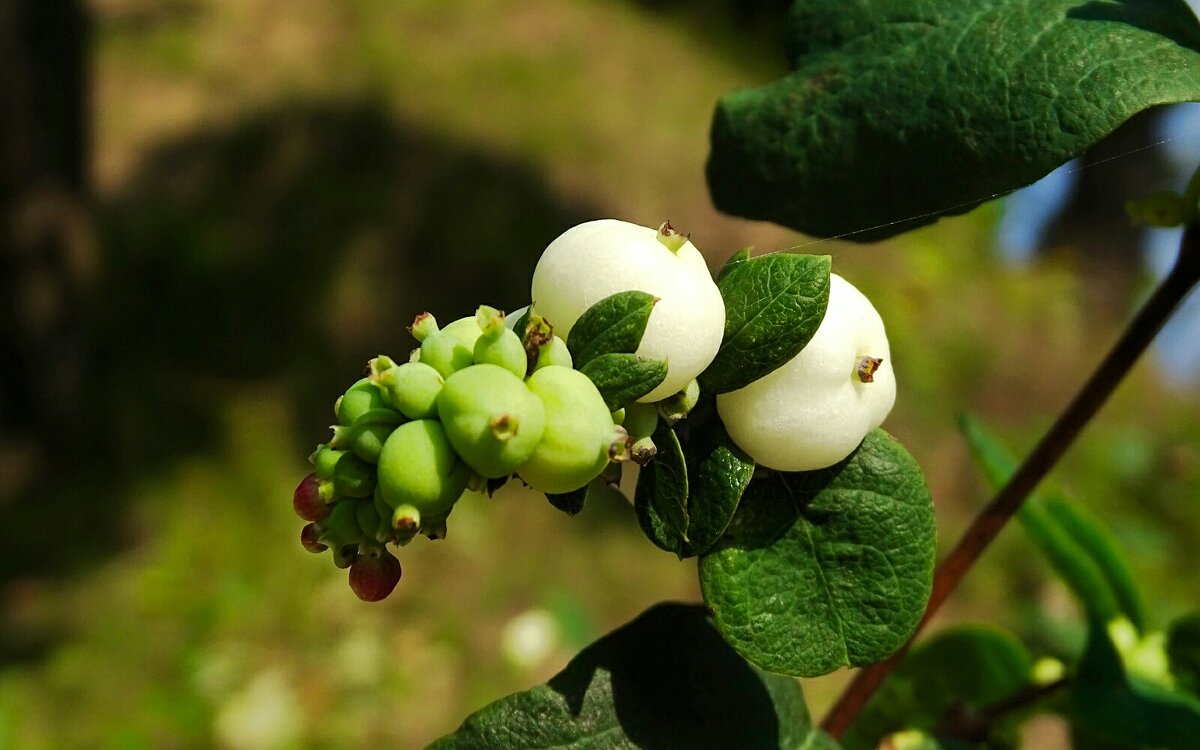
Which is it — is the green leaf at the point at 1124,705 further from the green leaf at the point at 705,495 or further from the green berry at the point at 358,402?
the green berry at the point at 358,402

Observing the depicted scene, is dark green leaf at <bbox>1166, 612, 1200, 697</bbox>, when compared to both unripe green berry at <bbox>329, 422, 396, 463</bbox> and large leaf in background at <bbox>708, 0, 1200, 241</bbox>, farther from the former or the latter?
unripe green berry at <bbox>329, 422, 396, 463</bbox>

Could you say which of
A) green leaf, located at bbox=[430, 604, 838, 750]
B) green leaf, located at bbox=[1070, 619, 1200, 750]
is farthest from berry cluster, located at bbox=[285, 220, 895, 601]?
green leaf, located at bbox=[1070, 619, 1200, 750]

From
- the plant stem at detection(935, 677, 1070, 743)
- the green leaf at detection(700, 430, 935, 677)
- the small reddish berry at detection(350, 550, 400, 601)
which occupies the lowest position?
the plant stem at detection(935, 677, 1070, 743)

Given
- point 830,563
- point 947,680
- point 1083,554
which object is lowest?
point 947,680

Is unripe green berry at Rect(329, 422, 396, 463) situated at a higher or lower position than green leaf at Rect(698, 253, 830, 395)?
lower

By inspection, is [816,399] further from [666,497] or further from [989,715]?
[989,715]

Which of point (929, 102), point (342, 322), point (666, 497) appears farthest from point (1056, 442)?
point (342, 322)

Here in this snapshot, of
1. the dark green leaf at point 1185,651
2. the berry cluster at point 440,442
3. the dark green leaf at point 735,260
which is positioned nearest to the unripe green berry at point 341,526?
the berry cluster at point 440,442

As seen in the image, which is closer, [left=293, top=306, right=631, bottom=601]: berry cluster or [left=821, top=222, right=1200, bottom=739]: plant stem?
[left=293, top=306, right=631, bottom=601]: berry cluster

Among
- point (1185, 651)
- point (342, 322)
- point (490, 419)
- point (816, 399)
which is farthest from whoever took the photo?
point (342, 322)
